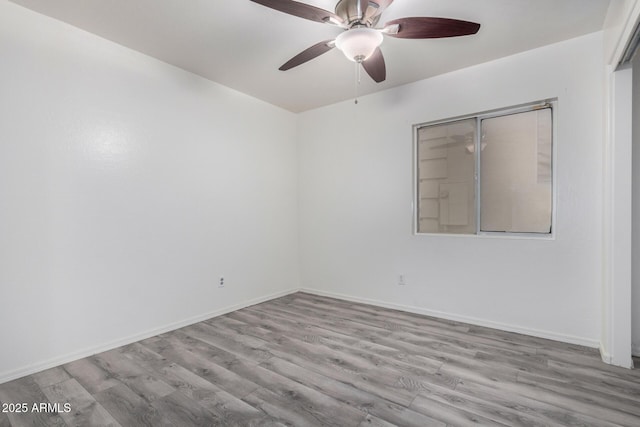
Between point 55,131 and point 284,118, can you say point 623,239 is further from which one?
point 55,131

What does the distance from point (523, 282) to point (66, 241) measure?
13.2 feet

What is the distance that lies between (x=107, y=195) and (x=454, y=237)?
341 centimetres

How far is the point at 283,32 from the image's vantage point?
8.44ft

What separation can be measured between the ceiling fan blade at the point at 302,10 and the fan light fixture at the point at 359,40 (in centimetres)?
11

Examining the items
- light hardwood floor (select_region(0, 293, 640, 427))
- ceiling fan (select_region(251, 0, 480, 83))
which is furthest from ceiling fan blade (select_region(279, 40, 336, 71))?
light hardwood floor (select_region(0, 293, 640, 427))

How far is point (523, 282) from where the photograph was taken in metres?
2.96

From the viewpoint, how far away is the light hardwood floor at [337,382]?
1.79 m

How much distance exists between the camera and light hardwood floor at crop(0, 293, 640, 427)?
1790mm

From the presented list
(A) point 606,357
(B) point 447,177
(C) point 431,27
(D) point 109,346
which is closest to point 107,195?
(D) point 109,346

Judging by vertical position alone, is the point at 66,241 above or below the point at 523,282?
above

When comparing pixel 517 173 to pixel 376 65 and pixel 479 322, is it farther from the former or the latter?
pixel 376 65

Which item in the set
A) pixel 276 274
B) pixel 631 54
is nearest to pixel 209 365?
pixel 276 274

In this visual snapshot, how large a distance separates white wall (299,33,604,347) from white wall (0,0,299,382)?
3.50 ft

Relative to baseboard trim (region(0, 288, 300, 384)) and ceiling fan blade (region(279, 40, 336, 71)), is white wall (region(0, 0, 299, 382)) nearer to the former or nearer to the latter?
baseboard trim (region(0, 288, 300, 384))
